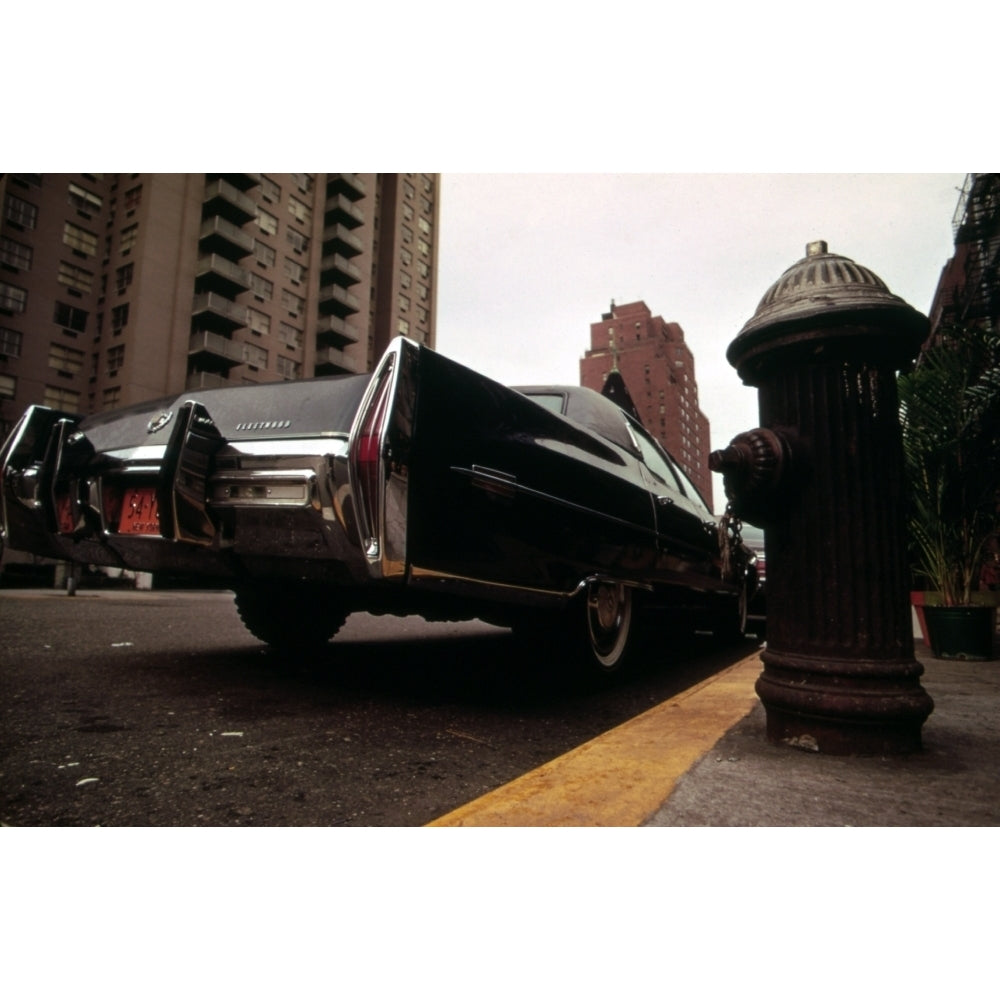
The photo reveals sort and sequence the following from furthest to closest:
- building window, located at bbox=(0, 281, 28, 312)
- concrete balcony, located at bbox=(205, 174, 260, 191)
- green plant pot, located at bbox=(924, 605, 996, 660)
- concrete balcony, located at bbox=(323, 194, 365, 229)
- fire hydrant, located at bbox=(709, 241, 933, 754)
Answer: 1. concrete balcony, located at bbox=(323, 194, 365, 229)
2. concrete balcony, located at bbox=(205, 174, 260, 191)
3. green plant pot, located at bbox=(924, 605, 996, 660)
4. building window, located at bbox=(0, 281, 28, 312)
5. fire hydrant, located at bbox=(709, 241, 933, 754)

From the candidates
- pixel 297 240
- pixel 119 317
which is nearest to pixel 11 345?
pixel 119 317

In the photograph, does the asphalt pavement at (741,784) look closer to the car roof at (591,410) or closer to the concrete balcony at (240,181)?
the car roof at (591,410)

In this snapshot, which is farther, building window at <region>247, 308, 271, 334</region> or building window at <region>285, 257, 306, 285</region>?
building window at <region>285, 257, 306, 285</region>

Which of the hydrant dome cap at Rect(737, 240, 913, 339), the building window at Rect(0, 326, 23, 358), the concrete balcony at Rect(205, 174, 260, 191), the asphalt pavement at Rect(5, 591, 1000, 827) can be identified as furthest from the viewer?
the concrete balcony at Rect(205, 174, 260, 191)

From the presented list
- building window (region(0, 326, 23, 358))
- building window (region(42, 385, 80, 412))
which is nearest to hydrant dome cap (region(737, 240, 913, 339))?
building window (region(0, 326, 23, 358))

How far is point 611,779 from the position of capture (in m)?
1.60

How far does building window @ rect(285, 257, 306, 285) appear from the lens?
1282 inches

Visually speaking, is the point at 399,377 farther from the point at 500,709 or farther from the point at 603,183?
the point at 500,709

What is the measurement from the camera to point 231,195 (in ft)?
93.0

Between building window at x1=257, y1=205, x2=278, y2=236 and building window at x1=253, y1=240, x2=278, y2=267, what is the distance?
2.27 feet

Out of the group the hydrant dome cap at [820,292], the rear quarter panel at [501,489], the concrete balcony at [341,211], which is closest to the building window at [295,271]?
the concrete balcony at [341,211]

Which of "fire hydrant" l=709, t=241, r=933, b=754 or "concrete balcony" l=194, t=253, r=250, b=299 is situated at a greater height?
"concrete balcony" l=194, t=253, r=250, b=299

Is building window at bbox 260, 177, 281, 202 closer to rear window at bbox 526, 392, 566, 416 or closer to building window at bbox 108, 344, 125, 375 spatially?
building window at bbox 108, 344, 125, 375

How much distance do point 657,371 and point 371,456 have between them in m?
2.76
